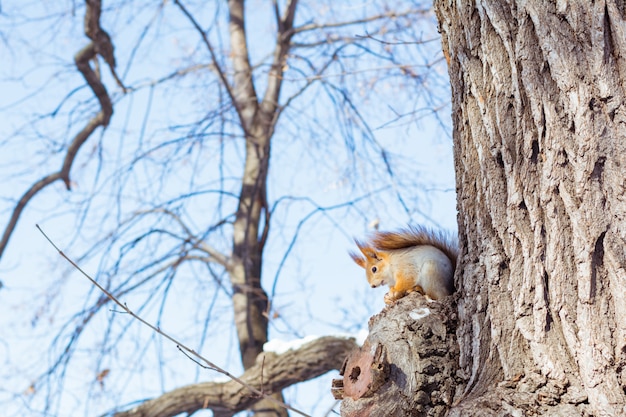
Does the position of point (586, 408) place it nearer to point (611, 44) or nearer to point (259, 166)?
point (611, 44)

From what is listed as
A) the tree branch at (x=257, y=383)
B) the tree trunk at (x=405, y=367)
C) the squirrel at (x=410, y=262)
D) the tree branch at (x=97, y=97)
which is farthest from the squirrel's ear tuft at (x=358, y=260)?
the tree branch at (x=97, y=97)

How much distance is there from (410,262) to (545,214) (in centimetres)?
64

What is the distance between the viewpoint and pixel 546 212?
153 centimetres

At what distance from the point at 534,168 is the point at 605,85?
0.71ft

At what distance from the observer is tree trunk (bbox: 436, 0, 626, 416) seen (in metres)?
1.43

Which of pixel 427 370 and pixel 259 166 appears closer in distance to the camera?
pixel 427 370

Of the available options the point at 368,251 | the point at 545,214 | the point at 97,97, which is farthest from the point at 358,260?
the point at 97,97

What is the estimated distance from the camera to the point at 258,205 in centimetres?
634

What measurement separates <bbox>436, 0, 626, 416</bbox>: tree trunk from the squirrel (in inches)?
9.6

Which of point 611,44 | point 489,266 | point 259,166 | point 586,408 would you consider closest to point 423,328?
point 489,266

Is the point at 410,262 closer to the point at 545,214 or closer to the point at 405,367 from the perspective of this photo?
the point at 405,367

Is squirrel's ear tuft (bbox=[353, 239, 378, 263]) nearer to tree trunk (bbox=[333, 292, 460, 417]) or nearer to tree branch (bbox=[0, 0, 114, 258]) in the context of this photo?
tree trunk (bbox=[333, 292, 460, 417])

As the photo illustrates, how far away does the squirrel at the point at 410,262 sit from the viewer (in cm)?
202

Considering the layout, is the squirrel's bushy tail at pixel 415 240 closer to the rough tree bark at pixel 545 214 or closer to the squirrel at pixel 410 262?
the squirrel at pixel 410 262
